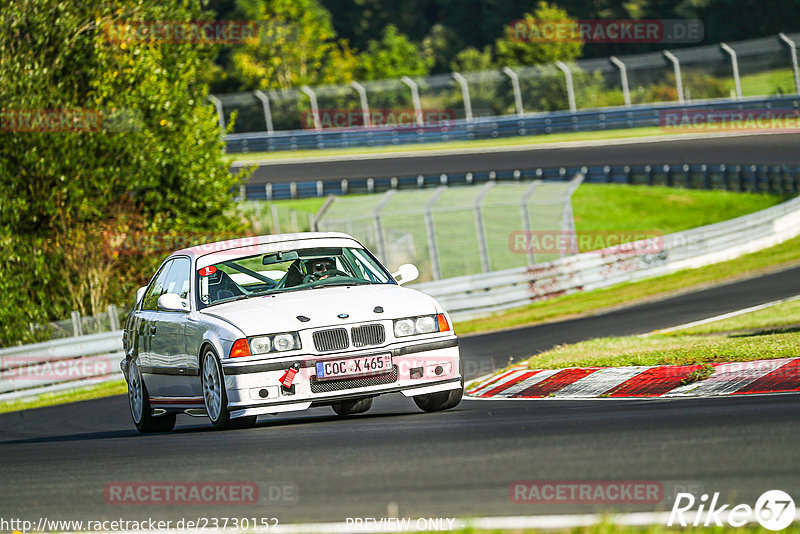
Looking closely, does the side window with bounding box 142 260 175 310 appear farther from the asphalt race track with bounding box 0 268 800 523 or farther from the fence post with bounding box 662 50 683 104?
the fence post with bounding box 662 50 683 104

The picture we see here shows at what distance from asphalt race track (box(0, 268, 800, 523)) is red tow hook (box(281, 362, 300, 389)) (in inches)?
12.9

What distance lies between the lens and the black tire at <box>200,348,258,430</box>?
8422 mm

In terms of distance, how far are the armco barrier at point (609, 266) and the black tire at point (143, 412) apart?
38.2 ft

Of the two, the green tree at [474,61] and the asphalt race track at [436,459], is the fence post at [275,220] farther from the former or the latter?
the green tree at [474,61]

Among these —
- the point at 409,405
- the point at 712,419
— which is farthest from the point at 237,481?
the point at 409,405

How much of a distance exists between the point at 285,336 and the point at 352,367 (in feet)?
1.74

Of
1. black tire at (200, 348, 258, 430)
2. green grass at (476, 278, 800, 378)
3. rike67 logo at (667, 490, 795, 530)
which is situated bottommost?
green grass at (476, 278, 800, 378)

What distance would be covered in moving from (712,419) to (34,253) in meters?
18.2

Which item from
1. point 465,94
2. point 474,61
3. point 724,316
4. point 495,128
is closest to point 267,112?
point 465,94

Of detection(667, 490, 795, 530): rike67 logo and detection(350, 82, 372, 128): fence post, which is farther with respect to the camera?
detection(350, 82, 372, 128): fence post

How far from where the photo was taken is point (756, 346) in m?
10.8

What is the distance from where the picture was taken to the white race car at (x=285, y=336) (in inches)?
326

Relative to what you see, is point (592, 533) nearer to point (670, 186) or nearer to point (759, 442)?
point (759, 442)

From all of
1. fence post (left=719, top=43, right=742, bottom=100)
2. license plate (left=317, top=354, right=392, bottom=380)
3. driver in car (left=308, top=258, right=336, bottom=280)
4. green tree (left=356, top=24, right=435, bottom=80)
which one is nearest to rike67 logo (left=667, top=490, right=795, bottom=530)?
license plate (left=317, top=354, right=392, bottom=380)
